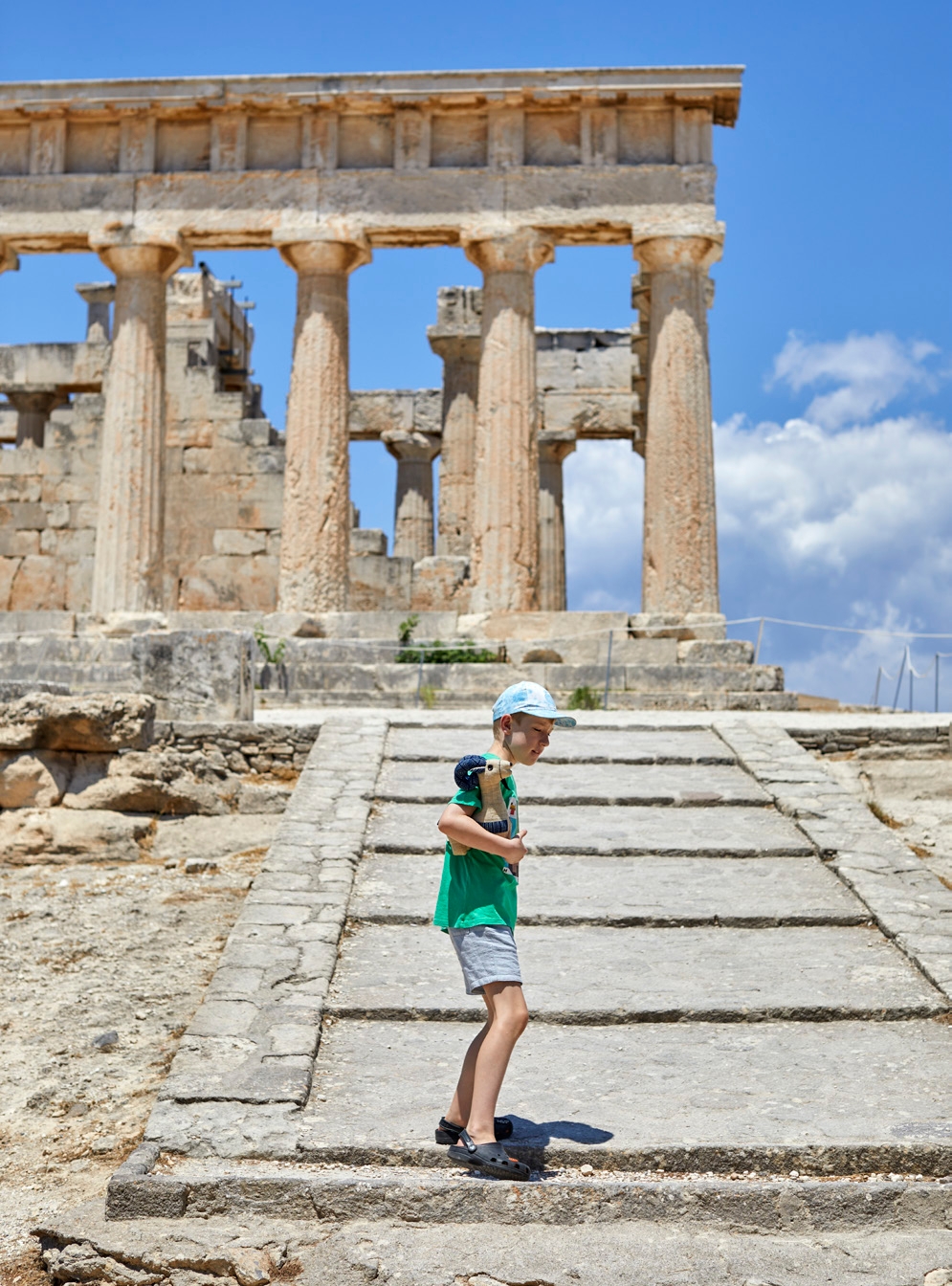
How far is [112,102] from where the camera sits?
19562 mm

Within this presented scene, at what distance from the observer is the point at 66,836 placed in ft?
30.9

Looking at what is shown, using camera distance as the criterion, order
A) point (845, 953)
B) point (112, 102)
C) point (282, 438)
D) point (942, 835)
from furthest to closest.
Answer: point (282, 438), point (112, 102), point (942, 835), point (845, 953)

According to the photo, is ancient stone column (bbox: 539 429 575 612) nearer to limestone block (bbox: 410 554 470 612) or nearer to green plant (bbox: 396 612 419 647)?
limestone block (bbox: 410 554 470 612)

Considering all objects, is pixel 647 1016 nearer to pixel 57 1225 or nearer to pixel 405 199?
pixel 57 1225

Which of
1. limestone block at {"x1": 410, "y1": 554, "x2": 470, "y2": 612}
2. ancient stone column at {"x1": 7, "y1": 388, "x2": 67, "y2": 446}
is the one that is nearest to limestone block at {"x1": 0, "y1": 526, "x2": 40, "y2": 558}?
ancient stone column at {"x1": 7, "y1": 388, "x2": 67, "y2": 446}

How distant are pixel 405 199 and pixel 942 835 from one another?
12591 millimetres

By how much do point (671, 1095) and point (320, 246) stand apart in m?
15.5

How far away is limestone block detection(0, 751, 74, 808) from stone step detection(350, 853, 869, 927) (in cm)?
269

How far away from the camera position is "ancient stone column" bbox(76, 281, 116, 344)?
28.9m

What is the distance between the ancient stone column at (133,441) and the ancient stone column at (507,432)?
4290 millimetres

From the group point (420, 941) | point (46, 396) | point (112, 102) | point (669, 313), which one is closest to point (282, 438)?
point (46, 396)

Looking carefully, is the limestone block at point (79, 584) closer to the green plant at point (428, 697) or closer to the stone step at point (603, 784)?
the green plant at point (428, 697)

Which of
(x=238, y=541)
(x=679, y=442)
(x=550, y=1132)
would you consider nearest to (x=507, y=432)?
(x=679, y=442)

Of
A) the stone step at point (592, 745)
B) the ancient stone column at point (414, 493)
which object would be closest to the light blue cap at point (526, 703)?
the stone step at point (592, 745)
